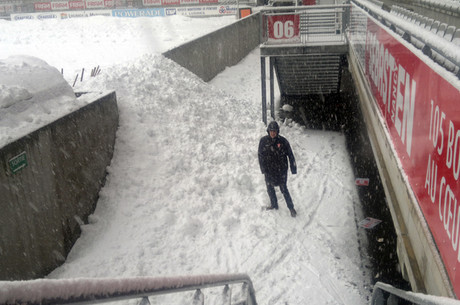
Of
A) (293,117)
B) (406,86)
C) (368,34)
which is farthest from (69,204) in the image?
(293,117)

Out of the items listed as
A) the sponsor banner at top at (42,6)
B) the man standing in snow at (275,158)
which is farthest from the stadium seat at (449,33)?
the sponsor banner at top at (42,6)

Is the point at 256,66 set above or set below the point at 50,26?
below

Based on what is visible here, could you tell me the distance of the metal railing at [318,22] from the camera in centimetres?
1336

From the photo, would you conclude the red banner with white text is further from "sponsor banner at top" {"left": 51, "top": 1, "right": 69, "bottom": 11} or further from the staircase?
"sponsor banner at top" {"left": 51, "top": 1, "right": 69, "bottom": 11}

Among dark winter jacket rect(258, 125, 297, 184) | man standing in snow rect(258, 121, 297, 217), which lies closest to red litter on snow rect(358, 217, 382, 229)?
man standing in snow rect(258, 121, 297, 217)

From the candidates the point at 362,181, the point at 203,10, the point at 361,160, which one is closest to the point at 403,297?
the point at 362,181

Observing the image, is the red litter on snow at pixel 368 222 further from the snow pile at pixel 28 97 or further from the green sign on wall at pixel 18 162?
the green sign on wall at pixel 18 162

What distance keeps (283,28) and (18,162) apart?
9669 mm

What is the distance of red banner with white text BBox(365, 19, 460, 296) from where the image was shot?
2967 millimetres

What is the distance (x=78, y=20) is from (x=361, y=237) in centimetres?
3132

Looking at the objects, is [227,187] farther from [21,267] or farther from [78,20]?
[78,20]

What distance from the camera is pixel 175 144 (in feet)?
31.1

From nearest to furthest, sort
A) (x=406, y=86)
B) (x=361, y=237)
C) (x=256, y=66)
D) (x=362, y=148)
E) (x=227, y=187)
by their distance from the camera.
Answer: (x=406, y=86) < (x=361, y=237) < (x=227, y=187) < (x=362, y=148) < (x=256, y=66)

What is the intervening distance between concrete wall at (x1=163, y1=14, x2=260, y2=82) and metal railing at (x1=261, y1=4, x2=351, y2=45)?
139 inches
